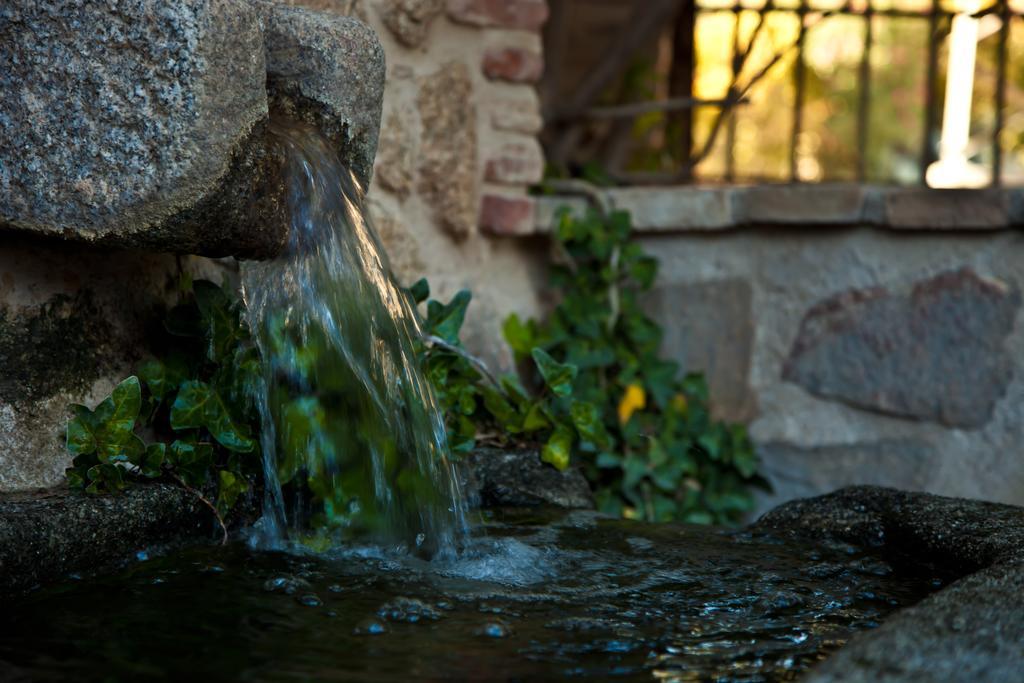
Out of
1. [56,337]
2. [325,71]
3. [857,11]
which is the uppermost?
[857,11]

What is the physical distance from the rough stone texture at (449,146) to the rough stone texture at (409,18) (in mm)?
Answer: 94

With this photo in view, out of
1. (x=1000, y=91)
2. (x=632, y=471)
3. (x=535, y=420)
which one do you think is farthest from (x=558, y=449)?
(x=1000, y=91)

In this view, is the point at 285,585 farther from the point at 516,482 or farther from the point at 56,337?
the point at 516,482

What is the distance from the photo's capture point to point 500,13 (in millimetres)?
2500

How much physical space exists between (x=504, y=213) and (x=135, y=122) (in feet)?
4.42

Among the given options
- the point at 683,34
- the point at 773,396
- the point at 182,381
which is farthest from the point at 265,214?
the point at 683,34

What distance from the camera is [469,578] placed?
150 cm

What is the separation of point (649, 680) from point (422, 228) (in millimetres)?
1428

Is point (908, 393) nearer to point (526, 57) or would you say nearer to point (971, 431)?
point (971, 431)

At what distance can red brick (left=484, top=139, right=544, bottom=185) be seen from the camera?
257 centimetres

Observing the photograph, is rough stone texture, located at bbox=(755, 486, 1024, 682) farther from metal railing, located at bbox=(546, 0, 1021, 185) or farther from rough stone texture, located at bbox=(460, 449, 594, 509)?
metal railing, located at bbox=(546, 0, 1021, 185)

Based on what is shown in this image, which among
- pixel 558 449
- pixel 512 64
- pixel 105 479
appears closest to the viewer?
pixel 105 479

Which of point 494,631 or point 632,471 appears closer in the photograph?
point 494,631

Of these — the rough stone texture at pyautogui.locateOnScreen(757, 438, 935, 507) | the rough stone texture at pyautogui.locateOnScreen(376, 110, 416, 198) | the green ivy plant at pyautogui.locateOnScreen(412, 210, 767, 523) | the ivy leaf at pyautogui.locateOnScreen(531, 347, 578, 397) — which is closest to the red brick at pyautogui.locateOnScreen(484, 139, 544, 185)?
the green ivy plant at pyautogui.locateOnScreen(412, 210, 767, 523)
